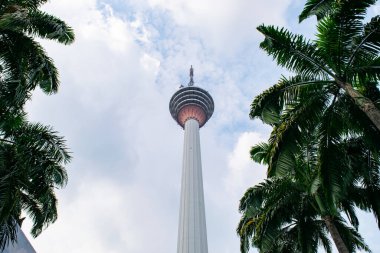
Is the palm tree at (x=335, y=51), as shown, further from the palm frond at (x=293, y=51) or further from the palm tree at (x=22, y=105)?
the palm tree at (x=22, y=105)

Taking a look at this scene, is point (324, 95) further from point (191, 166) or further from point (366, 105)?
point (191, 166)

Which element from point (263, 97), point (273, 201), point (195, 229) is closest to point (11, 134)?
point (263, 97)

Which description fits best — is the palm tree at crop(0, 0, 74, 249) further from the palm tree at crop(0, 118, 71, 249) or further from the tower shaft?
the tower shaft

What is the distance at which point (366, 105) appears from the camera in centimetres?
1171

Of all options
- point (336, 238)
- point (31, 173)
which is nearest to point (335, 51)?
point (336, 238)

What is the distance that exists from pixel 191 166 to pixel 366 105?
57962mm

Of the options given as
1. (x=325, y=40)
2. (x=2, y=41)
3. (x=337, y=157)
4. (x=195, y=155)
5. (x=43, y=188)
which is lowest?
(x=337, y=157)

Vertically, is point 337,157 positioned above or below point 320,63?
below

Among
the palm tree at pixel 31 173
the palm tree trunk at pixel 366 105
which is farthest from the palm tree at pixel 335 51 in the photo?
the palm tree at pixel 31 173

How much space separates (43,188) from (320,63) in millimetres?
12582

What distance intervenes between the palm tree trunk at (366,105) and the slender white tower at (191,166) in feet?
158

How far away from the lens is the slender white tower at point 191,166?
192ft

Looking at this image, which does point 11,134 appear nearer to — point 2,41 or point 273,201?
point 2,41

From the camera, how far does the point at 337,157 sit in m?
13.1
